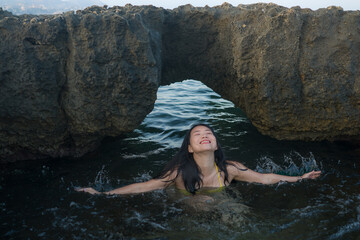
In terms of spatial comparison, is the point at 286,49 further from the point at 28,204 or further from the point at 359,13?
the point at 28,204

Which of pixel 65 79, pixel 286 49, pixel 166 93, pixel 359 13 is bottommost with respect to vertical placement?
pixel 166 93

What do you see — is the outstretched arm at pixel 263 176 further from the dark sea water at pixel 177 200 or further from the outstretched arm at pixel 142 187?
the outstretched arm at pixel 142 187

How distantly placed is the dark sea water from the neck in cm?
35

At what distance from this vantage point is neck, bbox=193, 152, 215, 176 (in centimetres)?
480

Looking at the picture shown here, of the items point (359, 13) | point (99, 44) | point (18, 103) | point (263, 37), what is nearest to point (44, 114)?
point (18, 103)

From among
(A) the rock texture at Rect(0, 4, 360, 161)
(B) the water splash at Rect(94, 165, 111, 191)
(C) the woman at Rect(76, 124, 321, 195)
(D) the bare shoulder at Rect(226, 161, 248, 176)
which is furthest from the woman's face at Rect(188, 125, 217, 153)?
(B) the water splash at Rect(94, 165, 111, 191)

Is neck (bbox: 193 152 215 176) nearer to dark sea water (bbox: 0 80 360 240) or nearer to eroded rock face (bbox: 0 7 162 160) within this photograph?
dark sea water (bbox: 0 80 360 240)

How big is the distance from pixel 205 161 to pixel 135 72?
5.18 ft

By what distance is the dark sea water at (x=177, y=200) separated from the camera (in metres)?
3.88

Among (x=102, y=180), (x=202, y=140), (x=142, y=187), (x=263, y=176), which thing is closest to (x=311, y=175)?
(x=263, y=176)

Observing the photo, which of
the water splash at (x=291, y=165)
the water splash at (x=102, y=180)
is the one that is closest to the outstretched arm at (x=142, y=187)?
the water splash at (x=102, y=180)

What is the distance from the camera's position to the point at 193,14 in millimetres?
5930

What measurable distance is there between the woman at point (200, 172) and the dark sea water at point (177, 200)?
113 millimetres

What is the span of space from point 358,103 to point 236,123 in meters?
2.83
